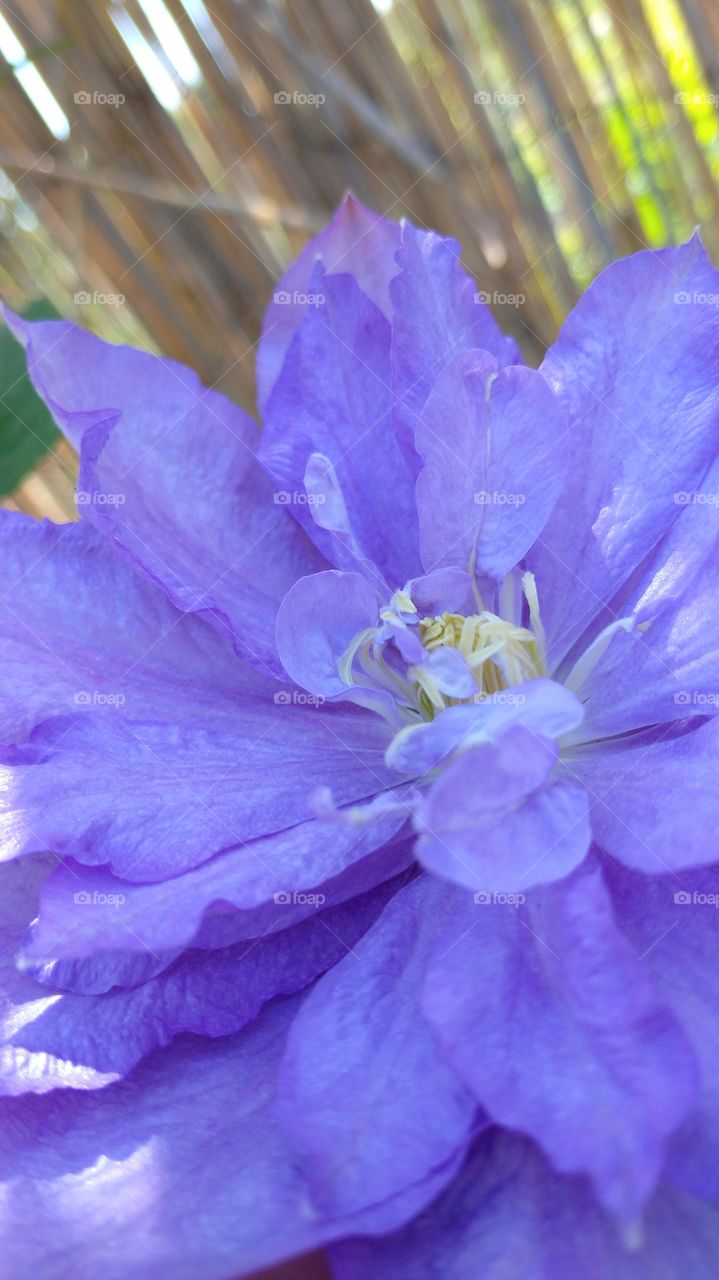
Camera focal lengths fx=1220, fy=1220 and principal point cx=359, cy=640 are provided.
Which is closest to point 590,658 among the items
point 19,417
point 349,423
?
point 349,423

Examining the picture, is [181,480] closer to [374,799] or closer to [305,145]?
[374,799]

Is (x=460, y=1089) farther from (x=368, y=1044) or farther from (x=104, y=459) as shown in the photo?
(x=104, y=459)

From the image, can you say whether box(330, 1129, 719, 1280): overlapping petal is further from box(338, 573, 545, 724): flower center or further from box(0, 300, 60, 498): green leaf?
box(0, 300, 60, 498): green leaf

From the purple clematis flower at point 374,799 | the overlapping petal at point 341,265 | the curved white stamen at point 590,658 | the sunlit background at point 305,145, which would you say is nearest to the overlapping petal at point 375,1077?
the purple clematis flower at point 374,799

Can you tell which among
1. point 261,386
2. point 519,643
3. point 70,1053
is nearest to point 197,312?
point 261,386

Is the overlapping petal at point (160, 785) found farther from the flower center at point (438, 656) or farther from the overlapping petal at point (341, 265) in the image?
the overlapping petal at point (341, 265)

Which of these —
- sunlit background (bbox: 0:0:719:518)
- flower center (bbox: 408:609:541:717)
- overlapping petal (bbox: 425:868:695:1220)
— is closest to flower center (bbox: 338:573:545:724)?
flower center (bbox: 408:609:541:717)
